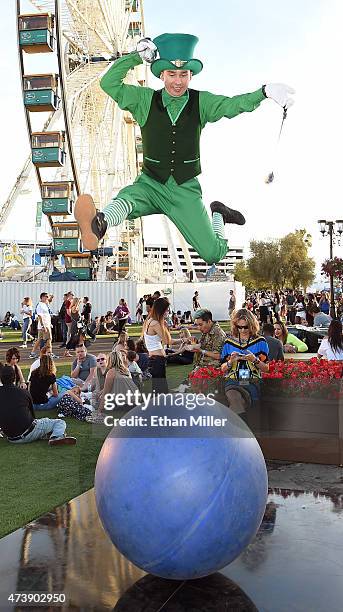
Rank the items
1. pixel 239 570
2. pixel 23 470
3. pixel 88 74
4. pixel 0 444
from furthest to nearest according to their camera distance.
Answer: pixel 88 74 → pixel 0 444 → pixel 23 470 → pixel 239 570

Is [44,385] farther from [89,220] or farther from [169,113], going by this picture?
[169,113]

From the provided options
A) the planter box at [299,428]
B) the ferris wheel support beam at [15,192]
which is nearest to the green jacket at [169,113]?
the planter box at [299,428]

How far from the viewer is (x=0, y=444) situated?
8070 millimetres

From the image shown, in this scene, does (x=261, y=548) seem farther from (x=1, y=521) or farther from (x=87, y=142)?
(x=87, y=142)

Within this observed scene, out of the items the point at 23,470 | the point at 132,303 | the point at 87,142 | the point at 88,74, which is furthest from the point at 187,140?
the point at 87,142

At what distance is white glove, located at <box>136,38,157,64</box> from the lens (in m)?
5.36

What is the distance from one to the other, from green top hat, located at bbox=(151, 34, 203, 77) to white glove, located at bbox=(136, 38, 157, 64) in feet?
0.34

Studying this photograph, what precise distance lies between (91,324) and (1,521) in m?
19.4

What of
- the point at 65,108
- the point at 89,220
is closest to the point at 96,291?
the point at 65,108

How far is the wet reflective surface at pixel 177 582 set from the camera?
11.9 ft

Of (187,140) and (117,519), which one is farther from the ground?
(187,140)

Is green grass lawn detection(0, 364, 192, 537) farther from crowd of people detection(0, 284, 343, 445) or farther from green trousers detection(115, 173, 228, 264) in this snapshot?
green trousers detection(115, 173, 228, 264)

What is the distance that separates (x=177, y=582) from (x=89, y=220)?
3.03 meters

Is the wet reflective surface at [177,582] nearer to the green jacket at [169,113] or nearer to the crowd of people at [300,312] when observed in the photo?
the green jacket at [169,113]
